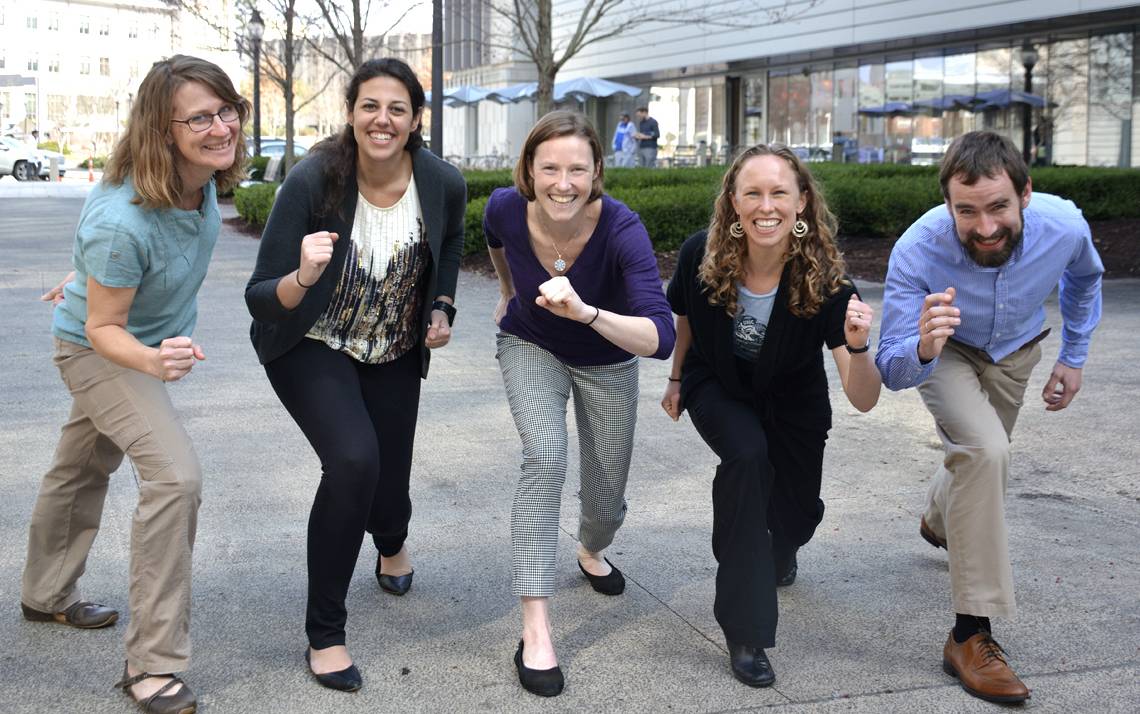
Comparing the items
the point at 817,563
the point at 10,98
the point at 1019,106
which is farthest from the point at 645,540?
the point at 10,98

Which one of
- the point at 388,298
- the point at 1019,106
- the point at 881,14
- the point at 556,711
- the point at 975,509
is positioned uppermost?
the point at 881,14

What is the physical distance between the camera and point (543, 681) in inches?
149

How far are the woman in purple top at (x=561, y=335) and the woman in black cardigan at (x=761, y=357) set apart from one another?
0.76 feet

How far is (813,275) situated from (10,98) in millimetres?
104127

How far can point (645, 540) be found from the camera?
5.36 metres

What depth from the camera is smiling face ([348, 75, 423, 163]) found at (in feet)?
13.1

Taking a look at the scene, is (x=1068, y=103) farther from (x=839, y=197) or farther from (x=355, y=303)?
(x=355, y=303)

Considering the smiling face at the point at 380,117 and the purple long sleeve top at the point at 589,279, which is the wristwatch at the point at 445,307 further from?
the smiling face at the point at 380,117

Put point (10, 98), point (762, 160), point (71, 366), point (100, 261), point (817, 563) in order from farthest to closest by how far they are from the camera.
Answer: point (10, 98) → point (817, 563) → point (762, 160) → point (71, 366) → point (100, 261)

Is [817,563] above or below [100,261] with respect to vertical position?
below

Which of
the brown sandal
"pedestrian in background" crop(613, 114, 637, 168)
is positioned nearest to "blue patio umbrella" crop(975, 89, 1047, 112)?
"pedestrian in background" crop(613, 114, 637, 168)

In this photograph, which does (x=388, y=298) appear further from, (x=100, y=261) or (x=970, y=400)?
(x=970, y=400)

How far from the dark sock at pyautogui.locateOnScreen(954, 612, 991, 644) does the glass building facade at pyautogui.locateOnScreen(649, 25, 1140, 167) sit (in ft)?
89.7

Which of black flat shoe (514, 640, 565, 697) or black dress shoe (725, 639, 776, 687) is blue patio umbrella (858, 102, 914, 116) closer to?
black dress shoe (725, 639, 776, 687)
